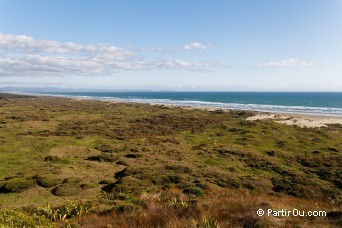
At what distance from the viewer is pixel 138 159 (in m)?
35.8

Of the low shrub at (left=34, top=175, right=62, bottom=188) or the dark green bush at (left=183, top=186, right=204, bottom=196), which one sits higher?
the dark green bush at (left=183, top=186, right=204, bottom=196)

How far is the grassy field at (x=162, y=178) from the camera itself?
12.8 m

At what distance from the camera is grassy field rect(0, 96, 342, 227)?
504 inches

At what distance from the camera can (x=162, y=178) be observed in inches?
1082

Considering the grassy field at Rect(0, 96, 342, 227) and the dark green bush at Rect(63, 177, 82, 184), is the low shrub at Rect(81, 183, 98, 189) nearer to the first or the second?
the grassy field at Rect(0, 96, 342, 227)

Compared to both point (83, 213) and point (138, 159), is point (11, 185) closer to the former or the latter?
point (83, 213)

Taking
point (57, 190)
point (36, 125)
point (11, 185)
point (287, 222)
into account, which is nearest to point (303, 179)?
point (287, 222)

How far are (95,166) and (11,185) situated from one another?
9079 mm
